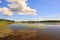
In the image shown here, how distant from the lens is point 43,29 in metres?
1.67

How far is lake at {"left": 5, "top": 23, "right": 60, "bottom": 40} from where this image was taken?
5.35ft

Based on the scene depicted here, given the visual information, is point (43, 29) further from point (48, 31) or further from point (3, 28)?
point (3, 28)

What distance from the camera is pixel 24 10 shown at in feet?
5.63

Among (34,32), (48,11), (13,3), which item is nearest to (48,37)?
(34,32)

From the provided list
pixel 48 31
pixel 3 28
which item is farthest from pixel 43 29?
pixel 3 28

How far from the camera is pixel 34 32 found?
5.52ft

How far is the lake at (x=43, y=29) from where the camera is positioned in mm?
1631

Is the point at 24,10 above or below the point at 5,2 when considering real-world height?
below

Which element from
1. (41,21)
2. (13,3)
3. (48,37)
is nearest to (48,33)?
(48,37)

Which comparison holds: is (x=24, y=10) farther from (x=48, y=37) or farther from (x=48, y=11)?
(x=48, y=37)

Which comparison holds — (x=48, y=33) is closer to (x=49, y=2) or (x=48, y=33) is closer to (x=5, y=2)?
(x=49, y=2)

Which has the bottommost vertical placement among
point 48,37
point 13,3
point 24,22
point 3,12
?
point 48,37

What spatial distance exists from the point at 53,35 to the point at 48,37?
0.24ft

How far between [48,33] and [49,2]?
426 mm
